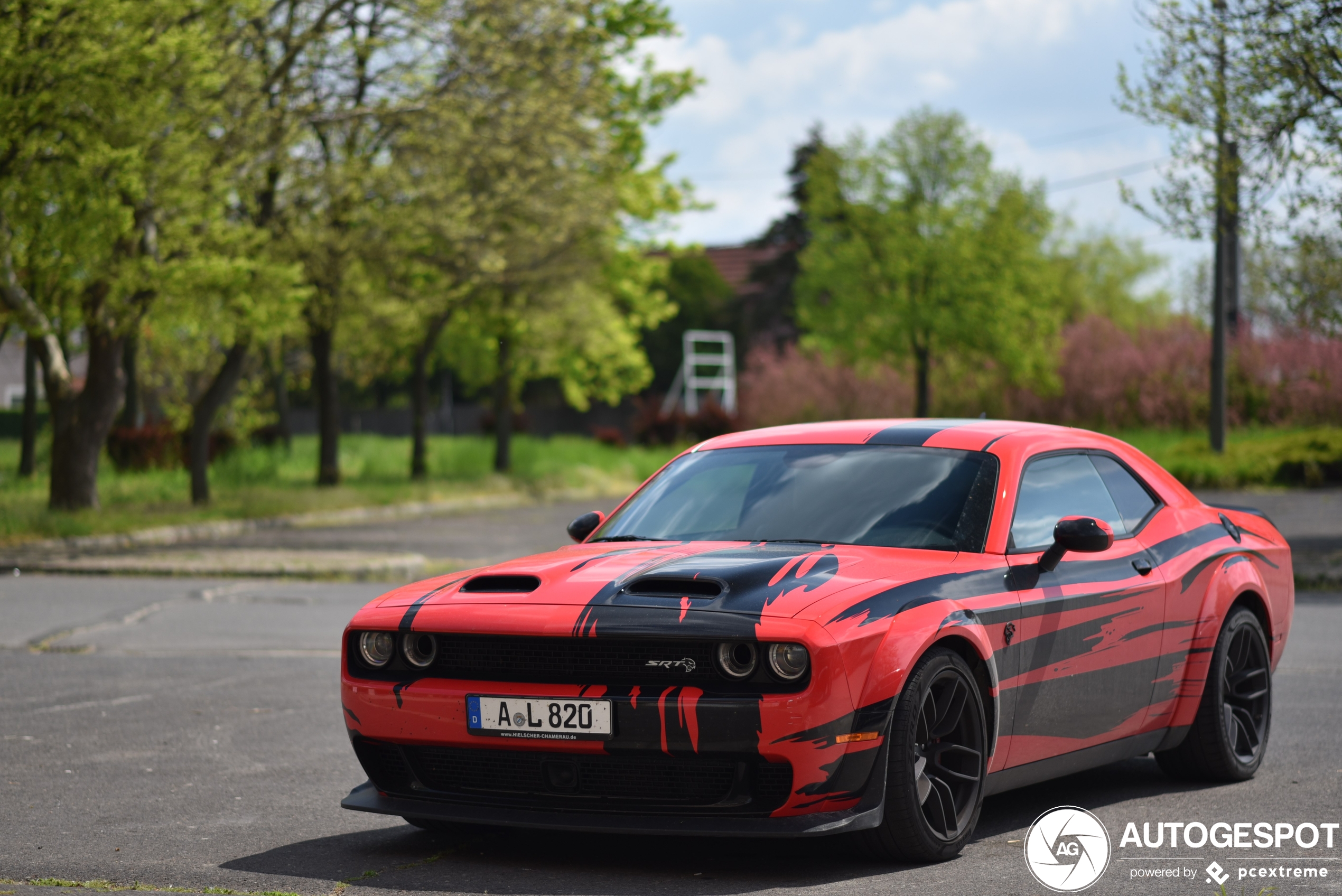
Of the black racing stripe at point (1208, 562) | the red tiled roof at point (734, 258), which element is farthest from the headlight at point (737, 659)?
the red tiled roof at point (734, 258)

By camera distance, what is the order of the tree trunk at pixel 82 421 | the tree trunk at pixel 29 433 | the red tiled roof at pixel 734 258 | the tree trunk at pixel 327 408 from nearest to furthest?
the tree trunk at pixel 82 421 < the tree trunk at pixel 29 433 < the tree trunk at pixel 327 408 < the red tiled roof at pixel 734 258

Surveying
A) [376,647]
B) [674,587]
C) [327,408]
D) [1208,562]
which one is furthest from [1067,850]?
[327,408]

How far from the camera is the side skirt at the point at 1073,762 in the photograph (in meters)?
5.50

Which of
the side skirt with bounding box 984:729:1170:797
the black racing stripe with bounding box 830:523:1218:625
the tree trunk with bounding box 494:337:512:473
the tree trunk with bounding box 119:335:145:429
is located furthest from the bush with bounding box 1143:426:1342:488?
the side skirt with bounding box 984:729:1170:797

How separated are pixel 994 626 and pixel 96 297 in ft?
58.5

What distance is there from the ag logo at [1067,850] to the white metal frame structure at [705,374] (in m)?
42.4

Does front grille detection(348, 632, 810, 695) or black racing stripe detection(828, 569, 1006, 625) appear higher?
black racing stripe detection(828, 569, 1006, 625)

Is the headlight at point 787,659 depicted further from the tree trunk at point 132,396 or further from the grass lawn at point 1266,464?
the tree trunk at point 132,396

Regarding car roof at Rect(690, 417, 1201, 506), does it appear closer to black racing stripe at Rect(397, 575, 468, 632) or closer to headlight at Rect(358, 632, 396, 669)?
black racing stripe at Rect(397, 575, 468, 632)

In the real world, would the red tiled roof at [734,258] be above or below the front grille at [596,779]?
above

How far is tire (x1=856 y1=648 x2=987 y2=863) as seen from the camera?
4.92m

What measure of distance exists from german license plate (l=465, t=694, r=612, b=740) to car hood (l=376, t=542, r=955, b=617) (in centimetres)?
31

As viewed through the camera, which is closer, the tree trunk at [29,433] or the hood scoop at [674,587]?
the hood scoop at [674,587]

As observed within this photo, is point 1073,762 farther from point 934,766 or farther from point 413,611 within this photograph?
point 413,611
